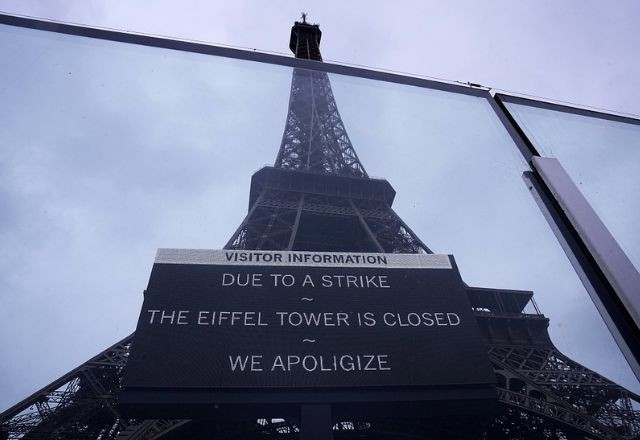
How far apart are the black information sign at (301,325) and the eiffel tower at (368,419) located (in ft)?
9.90

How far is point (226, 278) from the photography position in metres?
8.83

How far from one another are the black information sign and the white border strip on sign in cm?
2

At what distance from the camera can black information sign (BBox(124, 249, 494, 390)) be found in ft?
25.5

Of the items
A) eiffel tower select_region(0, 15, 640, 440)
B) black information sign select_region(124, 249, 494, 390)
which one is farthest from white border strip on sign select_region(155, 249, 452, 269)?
eiffel tower select_region(0, 15, 640, 440)

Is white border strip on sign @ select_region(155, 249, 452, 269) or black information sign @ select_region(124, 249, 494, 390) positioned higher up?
white border strip on sign @ select_region(155, 249, 452, 269)

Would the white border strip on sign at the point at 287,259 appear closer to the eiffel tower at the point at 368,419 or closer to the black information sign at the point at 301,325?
the black information sign at the point at 301,325

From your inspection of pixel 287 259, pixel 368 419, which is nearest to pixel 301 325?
pixel 287 259

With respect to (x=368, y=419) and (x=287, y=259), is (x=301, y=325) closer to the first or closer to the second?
(x=287, y=259)

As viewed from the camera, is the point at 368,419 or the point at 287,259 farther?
the point at 368,419

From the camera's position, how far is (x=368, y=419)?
11.3 meters

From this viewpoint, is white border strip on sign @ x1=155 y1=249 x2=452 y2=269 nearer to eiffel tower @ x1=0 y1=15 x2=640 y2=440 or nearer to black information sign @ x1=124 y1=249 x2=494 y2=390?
black information sign @ x1=124 y1=249 x2=494 y2=390

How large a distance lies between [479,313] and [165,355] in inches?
535

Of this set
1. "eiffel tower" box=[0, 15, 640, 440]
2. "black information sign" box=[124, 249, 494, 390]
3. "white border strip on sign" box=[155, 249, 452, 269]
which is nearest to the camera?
"black information sign" box=[124, 249, 494, 390]

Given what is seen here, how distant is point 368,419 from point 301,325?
4.60 m
